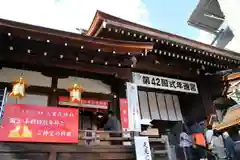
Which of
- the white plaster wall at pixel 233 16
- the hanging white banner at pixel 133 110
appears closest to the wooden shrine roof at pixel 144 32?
the hanging white banner at pixel 133 110

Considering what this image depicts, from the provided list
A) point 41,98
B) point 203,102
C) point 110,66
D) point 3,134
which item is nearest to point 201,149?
point 203,102

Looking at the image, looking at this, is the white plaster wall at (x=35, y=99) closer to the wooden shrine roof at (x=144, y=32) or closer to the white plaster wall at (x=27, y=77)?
the white plaster wall at (x=27, y=77)

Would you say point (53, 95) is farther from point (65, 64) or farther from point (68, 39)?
point (68, 39)

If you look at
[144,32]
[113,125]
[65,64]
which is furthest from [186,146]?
[65,64]

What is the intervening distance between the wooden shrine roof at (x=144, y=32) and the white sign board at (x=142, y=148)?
12.8 feet

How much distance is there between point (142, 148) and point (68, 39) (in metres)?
3.73

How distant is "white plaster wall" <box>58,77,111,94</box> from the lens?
8391 mm

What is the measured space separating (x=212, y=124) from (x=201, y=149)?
51.6 inches

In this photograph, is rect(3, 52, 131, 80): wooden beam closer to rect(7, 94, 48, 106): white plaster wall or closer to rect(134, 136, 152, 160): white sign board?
rect(7, 94, 48, 106): white plaster wall

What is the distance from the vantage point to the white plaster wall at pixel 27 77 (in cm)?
772

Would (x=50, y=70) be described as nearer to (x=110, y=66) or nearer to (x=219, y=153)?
(x=110, y=66)

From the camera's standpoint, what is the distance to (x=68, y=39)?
6.95 meters

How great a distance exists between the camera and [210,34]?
73.1ft

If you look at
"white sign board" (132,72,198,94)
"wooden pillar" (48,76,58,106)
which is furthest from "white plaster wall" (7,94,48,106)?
"white sign board" (132,72,198,94)
